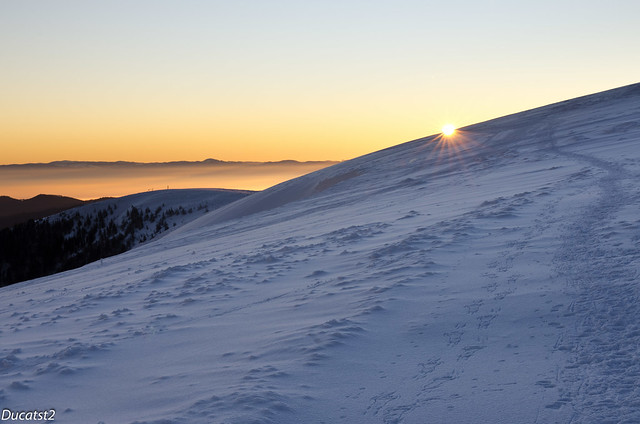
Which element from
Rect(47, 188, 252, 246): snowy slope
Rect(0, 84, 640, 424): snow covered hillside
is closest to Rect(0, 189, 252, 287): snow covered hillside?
Rect(47, 188, 252, 246): snowy slope

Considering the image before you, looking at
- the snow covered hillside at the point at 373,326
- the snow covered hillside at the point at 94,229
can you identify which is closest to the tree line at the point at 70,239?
the snow covered hillside at the point at 94,229

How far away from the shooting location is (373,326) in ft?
15.8

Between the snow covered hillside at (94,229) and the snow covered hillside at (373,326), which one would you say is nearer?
the snow covered hillside at (373,326)

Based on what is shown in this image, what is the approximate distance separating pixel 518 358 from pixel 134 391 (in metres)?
2.67

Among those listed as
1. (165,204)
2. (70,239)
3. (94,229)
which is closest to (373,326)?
(165,204)

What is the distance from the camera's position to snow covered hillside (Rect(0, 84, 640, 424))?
3.52 m

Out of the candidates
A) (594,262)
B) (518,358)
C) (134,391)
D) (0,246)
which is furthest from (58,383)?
(0,246)

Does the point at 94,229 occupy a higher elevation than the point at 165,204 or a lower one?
lower

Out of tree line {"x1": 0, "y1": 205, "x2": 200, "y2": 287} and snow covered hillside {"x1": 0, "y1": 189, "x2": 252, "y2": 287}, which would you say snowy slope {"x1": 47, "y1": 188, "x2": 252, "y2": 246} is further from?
tree line {"x1": 0, "y1": 205, "x2": 200, "y2": 287}

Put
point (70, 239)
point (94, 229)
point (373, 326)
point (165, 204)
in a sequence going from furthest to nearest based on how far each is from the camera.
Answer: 1. point (165, 204)
2. point (94, 229)
3. point (70, 239)
4. point (373, 326)

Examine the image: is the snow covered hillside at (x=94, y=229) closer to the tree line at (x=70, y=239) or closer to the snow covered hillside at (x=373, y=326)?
the tree line at (x=70, y=239)

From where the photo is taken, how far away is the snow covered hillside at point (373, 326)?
352cm

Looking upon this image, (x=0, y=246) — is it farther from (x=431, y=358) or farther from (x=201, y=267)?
(x=431, y=358)

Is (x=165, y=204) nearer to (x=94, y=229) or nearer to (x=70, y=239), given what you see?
(x=94, y=229)
